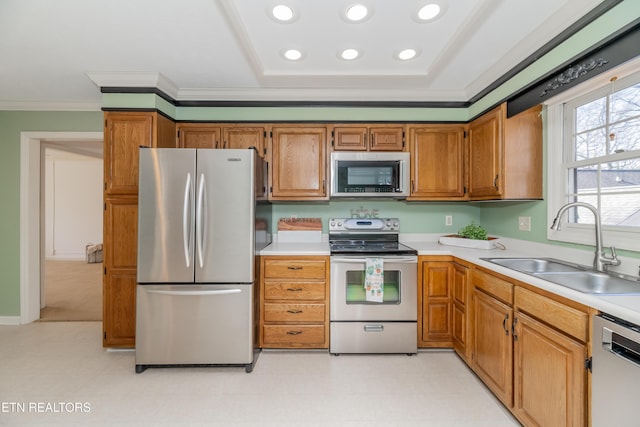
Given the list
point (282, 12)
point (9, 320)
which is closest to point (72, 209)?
point (9, 320)

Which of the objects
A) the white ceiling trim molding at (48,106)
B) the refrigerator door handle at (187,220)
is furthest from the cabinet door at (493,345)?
the white ceiling trim molding at (48,106)

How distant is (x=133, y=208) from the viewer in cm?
253

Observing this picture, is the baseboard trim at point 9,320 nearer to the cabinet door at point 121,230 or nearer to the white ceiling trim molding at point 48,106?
the cabinet door at point 121,230

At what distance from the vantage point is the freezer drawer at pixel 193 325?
2244mm

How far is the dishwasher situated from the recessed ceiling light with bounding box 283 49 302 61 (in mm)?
2406

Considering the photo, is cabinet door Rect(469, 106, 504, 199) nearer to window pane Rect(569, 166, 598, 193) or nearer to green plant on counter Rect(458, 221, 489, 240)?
green plant on counter Rect(458, 221, 489, 240)

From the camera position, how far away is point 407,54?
230cm

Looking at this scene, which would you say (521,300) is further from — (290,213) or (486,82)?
(290,213)

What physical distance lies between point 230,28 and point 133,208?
1.71 metres

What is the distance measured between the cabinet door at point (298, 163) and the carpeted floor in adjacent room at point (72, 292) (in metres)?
2.75

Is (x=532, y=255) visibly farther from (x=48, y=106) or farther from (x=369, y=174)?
(x=48, y=106)

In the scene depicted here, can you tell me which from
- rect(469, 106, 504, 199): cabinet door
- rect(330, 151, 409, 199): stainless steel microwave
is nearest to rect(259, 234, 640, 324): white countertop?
rect(469, 106, 504, 199): cabinet door

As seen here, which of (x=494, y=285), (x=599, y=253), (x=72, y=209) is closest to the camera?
(x=599, y=253)

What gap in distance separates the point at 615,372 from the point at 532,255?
1389mm
